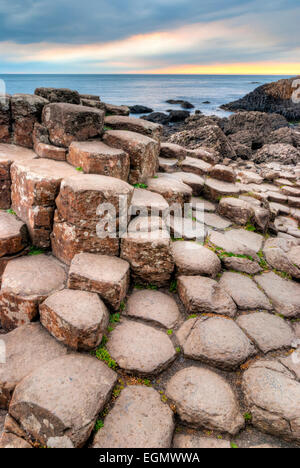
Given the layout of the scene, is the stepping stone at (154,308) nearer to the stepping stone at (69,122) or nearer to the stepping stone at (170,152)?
the stepping stone at (69,122)

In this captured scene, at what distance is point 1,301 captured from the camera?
110 inches

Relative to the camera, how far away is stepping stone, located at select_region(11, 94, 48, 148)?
4.07 m

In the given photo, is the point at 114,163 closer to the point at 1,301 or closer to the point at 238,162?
the point at 1,301

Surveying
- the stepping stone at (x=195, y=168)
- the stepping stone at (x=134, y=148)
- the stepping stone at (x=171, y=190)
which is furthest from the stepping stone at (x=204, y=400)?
the stepping stone at (x=195, y=168)

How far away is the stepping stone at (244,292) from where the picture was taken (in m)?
3.13

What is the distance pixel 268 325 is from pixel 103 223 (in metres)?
2.06

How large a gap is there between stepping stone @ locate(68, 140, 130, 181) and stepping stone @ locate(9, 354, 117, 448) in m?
2.26

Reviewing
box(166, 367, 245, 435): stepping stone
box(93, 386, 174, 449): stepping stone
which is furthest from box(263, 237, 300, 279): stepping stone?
box(93, 386, 174, 449): stepping stone

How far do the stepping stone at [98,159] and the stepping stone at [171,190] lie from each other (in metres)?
0.76

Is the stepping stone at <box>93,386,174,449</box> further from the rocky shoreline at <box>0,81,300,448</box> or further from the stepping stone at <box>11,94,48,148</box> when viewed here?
the stepping stone at <box>11,94,48,148</box>

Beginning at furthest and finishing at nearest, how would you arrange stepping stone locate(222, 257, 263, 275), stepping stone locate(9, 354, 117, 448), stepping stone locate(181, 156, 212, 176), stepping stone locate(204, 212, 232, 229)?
stepping stone locate(181, 156, 212, 176) → stepping stone locate(204, 212, 232, 229) → stepping stone locate(222, 257, 263, 275) → stepping stone locate(9, 354, 117, 448)

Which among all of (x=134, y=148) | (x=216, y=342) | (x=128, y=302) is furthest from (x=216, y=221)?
(x=216, y=342)

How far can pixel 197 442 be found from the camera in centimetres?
198

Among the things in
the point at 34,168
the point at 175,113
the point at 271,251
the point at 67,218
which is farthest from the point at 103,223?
the point at 175,113
